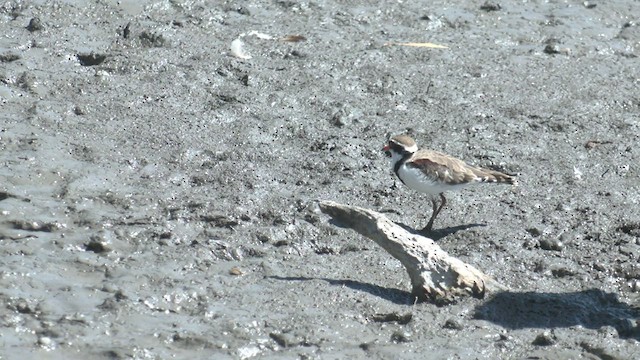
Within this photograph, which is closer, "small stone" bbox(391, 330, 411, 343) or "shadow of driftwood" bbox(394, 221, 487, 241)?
"small stone" bbox(391, 330, 411, 343)

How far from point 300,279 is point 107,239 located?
1355 mm

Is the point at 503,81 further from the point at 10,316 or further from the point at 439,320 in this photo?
the point at 10,316

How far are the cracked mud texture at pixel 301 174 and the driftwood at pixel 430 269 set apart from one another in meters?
0.10

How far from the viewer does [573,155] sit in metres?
10.0

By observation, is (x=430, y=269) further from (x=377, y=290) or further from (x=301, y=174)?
(x=301, y=174)

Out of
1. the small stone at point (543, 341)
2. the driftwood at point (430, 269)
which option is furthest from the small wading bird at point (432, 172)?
the small stone at point (543, 341)

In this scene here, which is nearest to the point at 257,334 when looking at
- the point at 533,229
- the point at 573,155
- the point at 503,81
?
the point at 533,229

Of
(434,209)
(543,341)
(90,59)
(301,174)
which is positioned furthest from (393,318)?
(90,59)

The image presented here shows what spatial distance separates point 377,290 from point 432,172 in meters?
1.35

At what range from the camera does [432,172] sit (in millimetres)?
8828

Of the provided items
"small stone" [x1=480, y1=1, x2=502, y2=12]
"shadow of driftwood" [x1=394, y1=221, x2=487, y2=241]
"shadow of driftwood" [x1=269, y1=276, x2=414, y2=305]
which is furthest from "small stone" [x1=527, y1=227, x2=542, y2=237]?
"small stone" [x1=480, y1=1, x2=502, y2=12]

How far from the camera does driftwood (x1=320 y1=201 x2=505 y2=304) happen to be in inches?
304

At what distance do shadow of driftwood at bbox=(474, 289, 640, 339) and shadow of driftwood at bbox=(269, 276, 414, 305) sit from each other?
0.49 m

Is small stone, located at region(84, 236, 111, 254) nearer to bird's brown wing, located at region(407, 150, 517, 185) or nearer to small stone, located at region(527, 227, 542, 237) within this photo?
bird's brown wing, located at region(407, 150, 517, 185)
